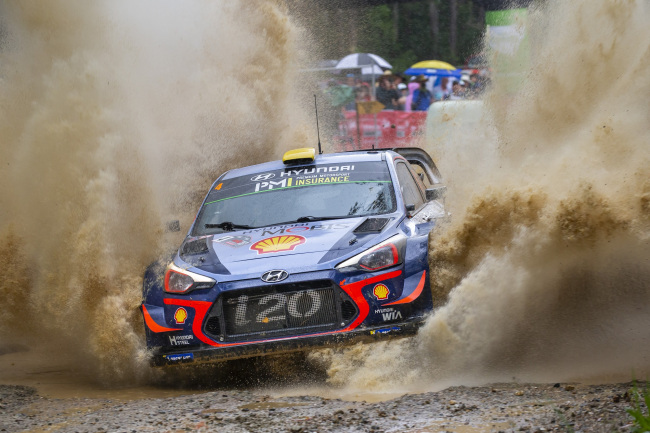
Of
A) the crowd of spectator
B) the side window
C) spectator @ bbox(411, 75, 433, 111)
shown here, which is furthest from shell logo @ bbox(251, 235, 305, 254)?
spectator @ bbox(411, 75, 433, 111)

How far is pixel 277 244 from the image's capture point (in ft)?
20.6

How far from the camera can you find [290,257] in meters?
6.04

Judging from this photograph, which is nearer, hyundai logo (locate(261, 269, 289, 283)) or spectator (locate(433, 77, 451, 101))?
hyundai logo (locate(261, 269, 289, 283))

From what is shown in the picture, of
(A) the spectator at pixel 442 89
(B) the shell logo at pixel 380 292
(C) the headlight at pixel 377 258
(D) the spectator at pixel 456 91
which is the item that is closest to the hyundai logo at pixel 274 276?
(C) the headlight at pixel 377 258

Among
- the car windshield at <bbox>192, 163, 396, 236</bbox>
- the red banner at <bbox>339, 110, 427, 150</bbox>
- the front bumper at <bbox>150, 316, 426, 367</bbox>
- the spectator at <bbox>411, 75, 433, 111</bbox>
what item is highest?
the spectator at <bbox>411, 75, 433, 111</bbox>

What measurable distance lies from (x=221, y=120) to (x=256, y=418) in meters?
7.00

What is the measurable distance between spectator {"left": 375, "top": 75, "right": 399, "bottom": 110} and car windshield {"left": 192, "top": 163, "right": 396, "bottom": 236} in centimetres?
1181

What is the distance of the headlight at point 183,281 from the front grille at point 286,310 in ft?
0.60

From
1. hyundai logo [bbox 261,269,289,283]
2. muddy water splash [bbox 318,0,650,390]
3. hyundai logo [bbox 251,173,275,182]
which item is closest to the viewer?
muddy water splash [bbox 318,0,650,390]

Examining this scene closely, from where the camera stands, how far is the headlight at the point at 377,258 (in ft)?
19.4

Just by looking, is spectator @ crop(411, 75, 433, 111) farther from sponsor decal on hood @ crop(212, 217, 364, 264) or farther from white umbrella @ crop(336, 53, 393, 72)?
sponsor decal on hood @ crop(212, 217, 364, 264)

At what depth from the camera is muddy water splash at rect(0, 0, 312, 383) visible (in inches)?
305

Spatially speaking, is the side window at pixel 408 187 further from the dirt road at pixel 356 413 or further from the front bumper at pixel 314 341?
the dirt road at pixel 356 413

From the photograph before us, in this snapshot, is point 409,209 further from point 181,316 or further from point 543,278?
point 181,316
